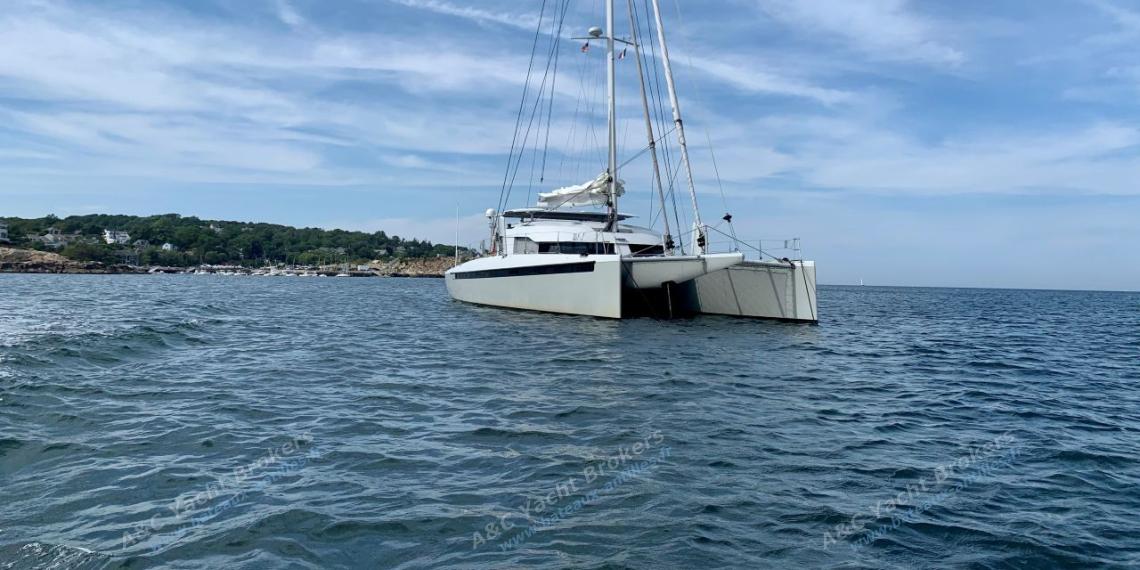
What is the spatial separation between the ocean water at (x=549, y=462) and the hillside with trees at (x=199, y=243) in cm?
14148

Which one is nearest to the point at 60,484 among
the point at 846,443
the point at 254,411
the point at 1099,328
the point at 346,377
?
the point at 254,411

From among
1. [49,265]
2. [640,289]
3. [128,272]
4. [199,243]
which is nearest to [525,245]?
A: [640,289]

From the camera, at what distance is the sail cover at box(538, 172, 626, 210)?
25.8 m

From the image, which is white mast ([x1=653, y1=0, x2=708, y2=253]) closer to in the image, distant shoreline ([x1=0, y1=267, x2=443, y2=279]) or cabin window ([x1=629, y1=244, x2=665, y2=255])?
cabin window ([x1=629, y1=244, x2=665, y2=255])

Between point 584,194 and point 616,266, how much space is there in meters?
7.32

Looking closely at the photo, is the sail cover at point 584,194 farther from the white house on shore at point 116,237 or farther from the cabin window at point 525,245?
the white house on shore at point 116,237

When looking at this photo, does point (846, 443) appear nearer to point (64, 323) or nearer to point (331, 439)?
point (331, 439)

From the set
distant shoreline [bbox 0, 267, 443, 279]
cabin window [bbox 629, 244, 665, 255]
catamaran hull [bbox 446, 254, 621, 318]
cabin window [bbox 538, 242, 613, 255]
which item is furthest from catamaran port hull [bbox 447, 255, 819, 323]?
distant shoreline [bbox 0, 267, 443, 279]

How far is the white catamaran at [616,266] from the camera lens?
2073 centimetres

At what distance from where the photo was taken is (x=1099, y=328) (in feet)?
95.9

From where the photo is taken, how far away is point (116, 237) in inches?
6068

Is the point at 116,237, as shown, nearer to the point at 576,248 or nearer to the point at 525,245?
the point at 525,245

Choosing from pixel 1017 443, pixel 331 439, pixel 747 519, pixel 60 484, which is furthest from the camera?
pixel 1017 443

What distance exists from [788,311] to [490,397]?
1638 cm
